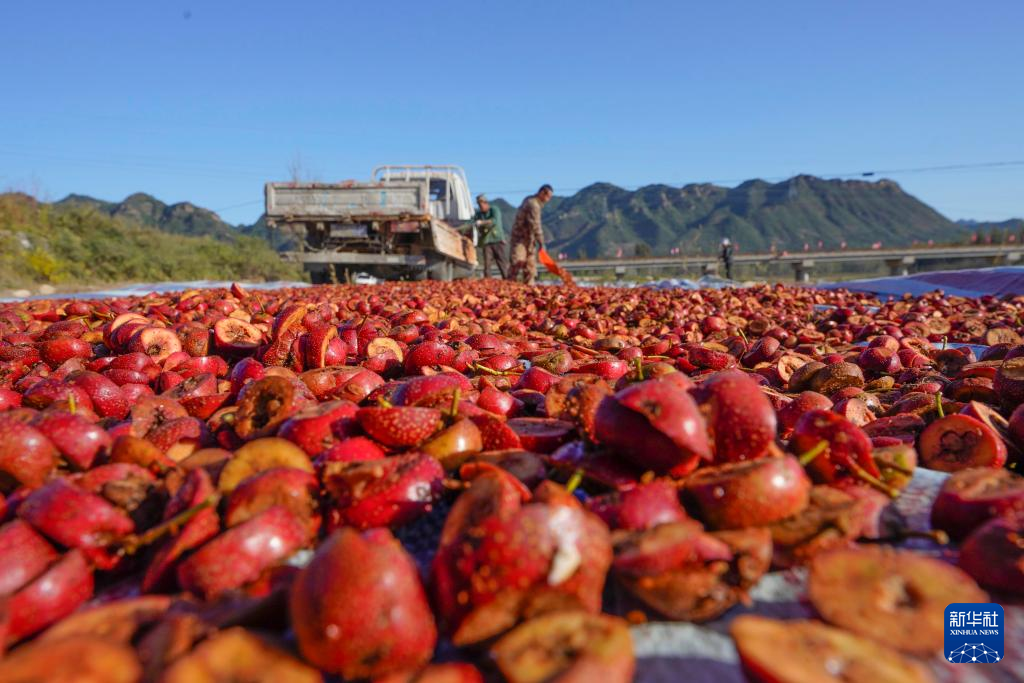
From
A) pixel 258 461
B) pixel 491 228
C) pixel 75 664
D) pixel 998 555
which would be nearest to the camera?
pixel 75 664

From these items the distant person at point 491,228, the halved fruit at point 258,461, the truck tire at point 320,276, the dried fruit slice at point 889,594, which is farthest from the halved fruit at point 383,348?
the distant person at point 491,228

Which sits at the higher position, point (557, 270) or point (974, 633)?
point (557, 270)

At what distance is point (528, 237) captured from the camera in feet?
45.0

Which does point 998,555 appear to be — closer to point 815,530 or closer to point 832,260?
point 815,530

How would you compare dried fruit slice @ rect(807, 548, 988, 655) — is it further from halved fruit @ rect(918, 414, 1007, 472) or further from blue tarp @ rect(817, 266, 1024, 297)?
blue tarp @ rect(817, 266, 1024, 297)

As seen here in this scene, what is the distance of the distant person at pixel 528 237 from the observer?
43.2ft

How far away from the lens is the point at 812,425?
1422 mm

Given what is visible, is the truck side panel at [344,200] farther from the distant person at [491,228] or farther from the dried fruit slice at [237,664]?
the dried fruit slice at [237,664]

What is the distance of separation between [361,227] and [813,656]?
13899 millimetres

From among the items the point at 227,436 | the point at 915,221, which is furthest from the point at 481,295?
the point at 915,221

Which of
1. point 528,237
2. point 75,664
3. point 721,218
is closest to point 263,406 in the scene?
point 75,664

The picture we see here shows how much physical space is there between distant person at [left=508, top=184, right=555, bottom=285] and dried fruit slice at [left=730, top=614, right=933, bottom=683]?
1224 cm

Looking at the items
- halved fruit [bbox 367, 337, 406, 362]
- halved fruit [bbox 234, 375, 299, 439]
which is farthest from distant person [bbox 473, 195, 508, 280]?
halved fruit [bbox 234, 375, 299, 439]

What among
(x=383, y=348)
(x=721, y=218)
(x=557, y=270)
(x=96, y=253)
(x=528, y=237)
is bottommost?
(x=383, y=348)
